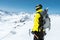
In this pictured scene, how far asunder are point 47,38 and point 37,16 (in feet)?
25.3

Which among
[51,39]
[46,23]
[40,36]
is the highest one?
[46,23]

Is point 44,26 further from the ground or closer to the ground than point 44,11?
closer to the ground

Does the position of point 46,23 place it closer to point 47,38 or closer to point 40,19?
point 40,19

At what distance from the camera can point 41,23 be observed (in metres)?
7.41

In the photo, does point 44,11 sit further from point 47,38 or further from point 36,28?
point 47,38

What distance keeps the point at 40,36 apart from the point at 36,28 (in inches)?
14.6

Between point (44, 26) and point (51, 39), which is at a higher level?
point (44, 26)

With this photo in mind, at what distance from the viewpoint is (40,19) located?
24.1ft

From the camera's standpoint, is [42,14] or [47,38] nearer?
[42,14]

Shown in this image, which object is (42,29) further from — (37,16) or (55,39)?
(55,39)

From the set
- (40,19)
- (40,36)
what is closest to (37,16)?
(40,19)

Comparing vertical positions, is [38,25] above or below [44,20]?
below

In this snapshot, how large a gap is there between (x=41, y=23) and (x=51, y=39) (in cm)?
715

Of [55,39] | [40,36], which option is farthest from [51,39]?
[40,36]
